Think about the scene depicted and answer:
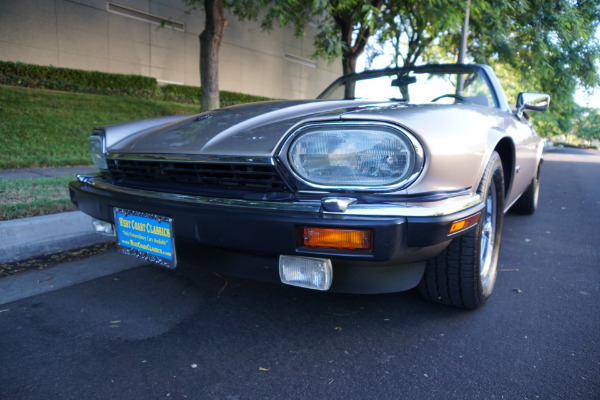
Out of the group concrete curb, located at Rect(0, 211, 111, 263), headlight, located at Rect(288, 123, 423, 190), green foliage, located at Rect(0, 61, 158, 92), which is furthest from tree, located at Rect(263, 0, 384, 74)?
headlight, located at Rect(288, 123, 423, 190)

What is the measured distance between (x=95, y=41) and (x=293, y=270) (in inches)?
451

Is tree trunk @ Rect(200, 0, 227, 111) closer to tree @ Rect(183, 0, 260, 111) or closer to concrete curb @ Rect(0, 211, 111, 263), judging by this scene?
tree @ Rect(183, 0, 260, 111)

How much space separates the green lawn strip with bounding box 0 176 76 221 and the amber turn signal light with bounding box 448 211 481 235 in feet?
9.75

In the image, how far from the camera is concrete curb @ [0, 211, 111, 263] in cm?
270

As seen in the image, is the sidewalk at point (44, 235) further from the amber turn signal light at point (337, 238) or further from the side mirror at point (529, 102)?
the side mirror at point (529, 102)

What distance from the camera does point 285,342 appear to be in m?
1.80

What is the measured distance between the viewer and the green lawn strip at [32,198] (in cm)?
309

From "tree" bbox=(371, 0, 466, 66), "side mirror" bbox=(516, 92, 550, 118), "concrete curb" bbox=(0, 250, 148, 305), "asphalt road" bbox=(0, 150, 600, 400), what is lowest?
"asphalt road" bbox=(0, 150, 600, 400)

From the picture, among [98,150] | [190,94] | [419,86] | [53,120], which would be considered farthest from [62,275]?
[190,94]

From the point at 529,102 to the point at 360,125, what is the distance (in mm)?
2361

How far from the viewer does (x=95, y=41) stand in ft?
35.5

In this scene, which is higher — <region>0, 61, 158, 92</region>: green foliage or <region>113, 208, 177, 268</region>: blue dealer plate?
<region>0, 61, 158, 92</region>: green foliage

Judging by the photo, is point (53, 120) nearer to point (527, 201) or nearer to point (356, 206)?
point (527, 201)

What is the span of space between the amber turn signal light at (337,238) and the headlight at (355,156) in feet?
0.61
